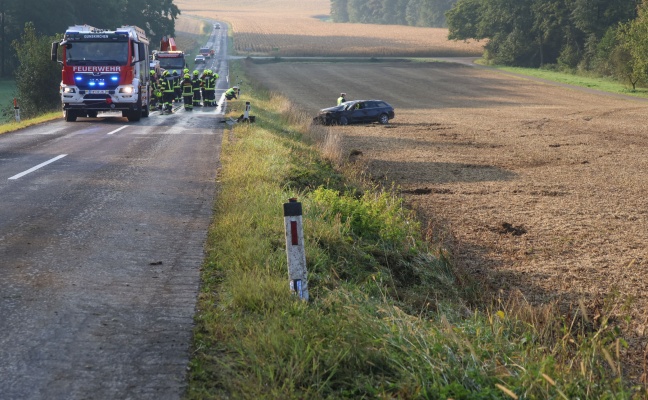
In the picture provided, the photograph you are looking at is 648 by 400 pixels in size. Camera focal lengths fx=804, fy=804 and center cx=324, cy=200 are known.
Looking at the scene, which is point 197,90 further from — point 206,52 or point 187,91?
point 206,52

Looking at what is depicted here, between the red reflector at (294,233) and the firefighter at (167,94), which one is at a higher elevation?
the red reflector at (294,233)

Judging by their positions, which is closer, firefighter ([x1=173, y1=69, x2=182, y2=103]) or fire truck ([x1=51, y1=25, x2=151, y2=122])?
fire truck ([x1=51, y1=25, x2=151, y2=122])

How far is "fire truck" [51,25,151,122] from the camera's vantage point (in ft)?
85.4

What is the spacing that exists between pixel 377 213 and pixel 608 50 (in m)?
56.4

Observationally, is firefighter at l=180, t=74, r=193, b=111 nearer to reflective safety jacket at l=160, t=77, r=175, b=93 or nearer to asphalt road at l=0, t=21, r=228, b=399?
reflective safety jacket at l=160, t=77, r=175, b=93

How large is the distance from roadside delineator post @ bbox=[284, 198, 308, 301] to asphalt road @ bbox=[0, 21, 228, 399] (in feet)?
2.78

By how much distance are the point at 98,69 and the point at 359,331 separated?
22.7m

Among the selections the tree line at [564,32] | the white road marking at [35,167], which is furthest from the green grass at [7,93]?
the tree line at [564,32]

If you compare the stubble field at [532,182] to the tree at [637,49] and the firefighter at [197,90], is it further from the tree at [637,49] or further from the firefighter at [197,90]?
the firefighter at [197,90]

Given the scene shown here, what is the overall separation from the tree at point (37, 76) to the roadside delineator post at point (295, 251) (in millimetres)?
35336

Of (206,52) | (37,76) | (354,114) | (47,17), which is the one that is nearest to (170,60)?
(37,76)

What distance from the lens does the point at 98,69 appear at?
26172 millimetres

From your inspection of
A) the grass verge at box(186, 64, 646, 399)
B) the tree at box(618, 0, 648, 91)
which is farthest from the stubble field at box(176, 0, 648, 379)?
Result: the tree at box(618, 0, 648, 91)

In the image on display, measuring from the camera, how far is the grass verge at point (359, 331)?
4699mm
